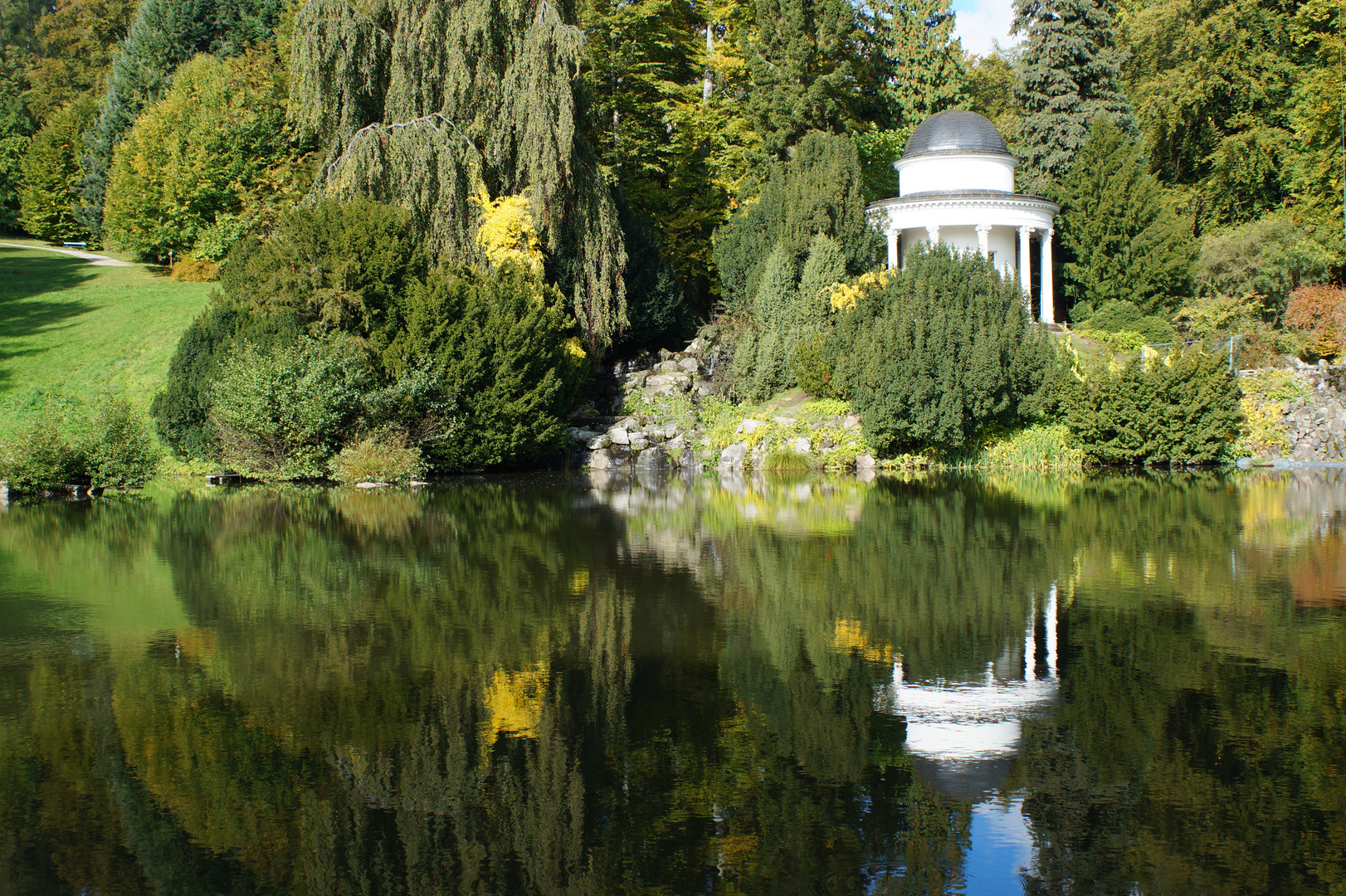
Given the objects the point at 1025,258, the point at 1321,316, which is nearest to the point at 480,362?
the point at 1025,258

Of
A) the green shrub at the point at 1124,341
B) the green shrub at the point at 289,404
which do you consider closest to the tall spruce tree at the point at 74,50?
the green shrub at the point at 289,404

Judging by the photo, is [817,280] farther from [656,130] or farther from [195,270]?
[195,270]

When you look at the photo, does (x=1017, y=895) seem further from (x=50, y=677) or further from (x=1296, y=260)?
(x=1296, y=260)

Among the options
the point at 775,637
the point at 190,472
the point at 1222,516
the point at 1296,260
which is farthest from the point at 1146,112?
the point at 775,637

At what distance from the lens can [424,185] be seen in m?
24.6

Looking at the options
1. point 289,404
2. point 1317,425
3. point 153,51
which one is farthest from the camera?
point 153,51

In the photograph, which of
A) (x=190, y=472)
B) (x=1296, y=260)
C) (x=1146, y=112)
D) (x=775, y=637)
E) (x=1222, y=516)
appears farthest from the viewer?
(x=1146, y=112)

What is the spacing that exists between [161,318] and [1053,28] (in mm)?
30503

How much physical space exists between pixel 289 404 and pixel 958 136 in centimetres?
2169

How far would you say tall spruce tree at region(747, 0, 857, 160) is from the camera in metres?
35.7

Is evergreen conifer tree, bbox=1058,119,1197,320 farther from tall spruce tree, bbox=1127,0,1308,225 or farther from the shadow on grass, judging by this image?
the shadow on grass

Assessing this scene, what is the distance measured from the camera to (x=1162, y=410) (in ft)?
75.0

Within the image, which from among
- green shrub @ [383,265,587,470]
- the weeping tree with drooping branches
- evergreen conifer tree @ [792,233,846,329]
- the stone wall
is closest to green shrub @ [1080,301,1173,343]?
the stone wall

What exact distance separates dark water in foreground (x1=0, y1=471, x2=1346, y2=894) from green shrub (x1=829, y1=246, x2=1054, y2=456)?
1079cm
